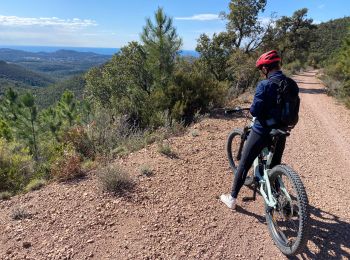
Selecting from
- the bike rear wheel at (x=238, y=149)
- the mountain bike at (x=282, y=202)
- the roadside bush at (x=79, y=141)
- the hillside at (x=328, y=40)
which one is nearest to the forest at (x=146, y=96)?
the roadside bush at (x=79, y=141)

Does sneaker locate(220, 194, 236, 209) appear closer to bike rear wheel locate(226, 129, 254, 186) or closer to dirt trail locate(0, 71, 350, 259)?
dirt trail locate(0, 71, 350, 259)

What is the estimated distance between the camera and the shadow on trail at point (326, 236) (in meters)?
3.32

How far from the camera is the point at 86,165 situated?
535 cm

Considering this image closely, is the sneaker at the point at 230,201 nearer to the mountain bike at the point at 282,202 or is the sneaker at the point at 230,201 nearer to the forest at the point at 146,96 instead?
the mountain bike at the point at 282,202

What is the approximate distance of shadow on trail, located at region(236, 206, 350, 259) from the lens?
3318 mm

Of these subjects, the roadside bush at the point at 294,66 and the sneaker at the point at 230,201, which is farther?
the roadside bush at the point at 294,66

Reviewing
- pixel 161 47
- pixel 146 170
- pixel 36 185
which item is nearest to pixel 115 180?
pixel 146 170

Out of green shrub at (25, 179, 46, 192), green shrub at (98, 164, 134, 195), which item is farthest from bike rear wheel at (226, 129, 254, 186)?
green shrub at (25, 179, 46, 192)

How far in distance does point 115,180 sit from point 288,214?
235cm

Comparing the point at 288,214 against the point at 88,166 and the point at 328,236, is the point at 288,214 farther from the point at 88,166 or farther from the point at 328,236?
the point at 88,166

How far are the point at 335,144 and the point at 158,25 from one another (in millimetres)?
10137

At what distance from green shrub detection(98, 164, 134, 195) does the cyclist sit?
1.69 m

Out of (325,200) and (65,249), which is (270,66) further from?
(65,249)

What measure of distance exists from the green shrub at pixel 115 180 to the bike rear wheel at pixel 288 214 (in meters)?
2.00
